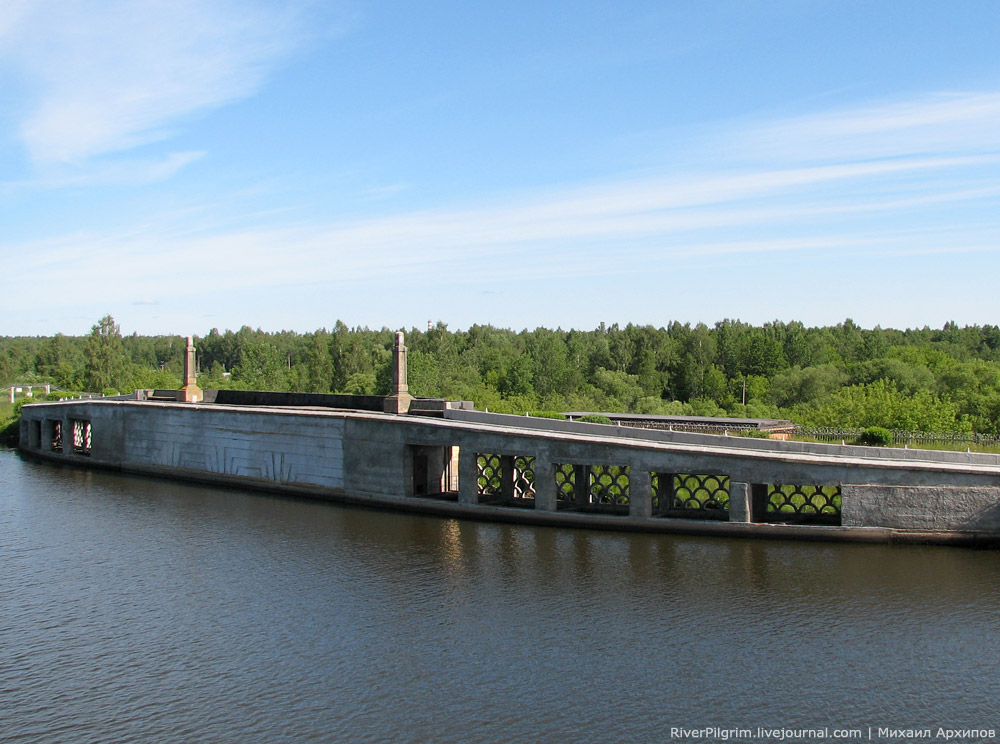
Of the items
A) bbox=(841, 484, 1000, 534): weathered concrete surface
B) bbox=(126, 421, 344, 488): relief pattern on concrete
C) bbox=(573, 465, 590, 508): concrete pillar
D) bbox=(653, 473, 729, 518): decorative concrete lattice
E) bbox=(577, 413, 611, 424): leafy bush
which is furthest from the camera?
bbox=(577, 413, 611, 424): leafy bush

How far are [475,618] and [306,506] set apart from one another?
1937cm

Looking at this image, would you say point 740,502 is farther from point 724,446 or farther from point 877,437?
point 877,437

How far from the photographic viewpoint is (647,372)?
103m

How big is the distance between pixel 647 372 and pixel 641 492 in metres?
71.0

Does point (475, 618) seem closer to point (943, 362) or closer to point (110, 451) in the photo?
point (110, 451)

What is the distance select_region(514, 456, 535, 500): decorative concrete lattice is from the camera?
40.0 meters

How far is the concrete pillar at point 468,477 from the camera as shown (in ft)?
121

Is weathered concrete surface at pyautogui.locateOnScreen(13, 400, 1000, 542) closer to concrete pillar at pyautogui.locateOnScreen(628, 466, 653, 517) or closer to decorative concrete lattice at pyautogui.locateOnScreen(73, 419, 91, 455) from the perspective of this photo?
concrete pillar at pyautogui.locateOnScreen(628, 466, 653, 517)

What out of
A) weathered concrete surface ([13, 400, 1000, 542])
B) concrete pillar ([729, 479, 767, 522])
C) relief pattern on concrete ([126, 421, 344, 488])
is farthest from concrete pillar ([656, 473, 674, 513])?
relief pattern on concrete ([126, 421, 344, 488])

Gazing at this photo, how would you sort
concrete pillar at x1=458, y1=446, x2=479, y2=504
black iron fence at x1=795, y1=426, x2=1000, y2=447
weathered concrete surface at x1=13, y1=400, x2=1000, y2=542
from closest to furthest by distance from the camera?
Result: 1. weathered concrete surface at x1=13, y1=400, x2=1000, y2=542
2. concrete pillar at x1=458, y1=446, x2=479, y2=504
3. black iron fence at x1=795, y1=426, x2=1000, y2=447

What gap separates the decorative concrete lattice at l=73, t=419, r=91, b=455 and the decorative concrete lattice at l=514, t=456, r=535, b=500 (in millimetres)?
35307

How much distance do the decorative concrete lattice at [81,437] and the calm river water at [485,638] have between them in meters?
30.3

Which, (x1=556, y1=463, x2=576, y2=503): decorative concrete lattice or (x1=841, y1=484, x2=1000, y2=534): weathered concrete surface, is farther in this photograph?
(x1=556, y1=463, x2=576, y2=503): decorative concrete lattice

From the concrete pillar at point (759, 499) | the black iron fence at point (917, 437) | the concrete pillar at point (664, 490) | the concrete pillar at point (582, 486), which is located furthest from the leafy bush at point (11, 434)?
the concrete pillar at point (759, 499)
